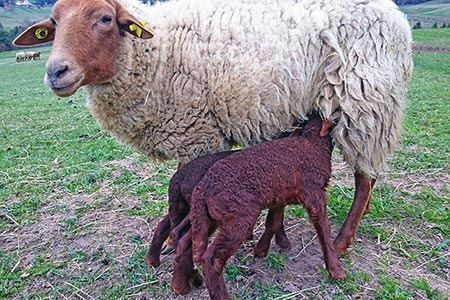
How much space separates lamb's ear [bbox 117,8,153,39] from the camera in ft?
9.37

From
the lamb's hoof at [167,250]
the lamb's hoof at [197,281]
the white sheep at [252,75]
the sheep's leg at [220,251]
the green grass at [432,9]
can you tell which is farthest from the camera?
the green grass at [432,9]

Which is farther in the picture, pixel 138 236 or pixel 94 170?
pixel 94 170

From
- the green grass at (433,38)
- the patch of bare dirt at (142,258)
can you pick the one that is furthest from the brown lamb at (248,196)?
the green grass at (433,38)

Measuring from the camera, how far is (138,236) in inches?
137

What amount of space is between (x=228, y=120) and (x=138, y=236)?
1.18 meters

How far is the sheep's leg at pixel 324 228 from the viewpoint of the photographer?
2.66 metres

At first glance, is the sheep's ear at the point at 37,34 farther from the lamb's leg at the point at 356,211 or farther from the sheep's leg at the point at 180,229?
the lamb's leg at the point at 356,211

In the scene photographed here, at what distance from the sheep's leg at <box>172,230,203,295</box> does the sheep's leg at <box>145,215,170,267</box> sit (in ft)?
1.09

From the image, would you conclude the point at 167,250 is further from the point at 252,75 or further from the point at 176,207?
the point at 252,75

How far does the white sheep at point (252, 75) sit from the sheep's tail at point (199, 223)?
716 mm

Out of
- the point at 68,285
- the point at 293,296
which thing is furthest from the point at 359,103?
the point at 68,285

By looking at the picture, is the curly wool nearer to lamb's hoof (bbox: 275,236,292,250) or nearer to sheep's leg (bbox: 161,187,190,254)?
sheep's leg (bbox: 161,187,190,254)

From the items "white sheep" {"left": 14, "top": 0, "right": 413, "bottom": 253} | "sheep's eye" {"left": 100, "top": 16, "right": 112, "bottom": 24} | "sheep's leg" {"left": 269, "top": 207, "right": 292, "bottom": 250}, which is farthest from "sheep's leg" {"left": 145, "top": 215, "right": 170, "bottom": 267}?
"sheep's eye" {"left": 100, "top": 16, "right": 112, "bottom": 24}

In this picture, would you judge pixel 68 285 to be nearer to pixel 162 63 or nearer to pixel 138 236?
pixel 138 236
